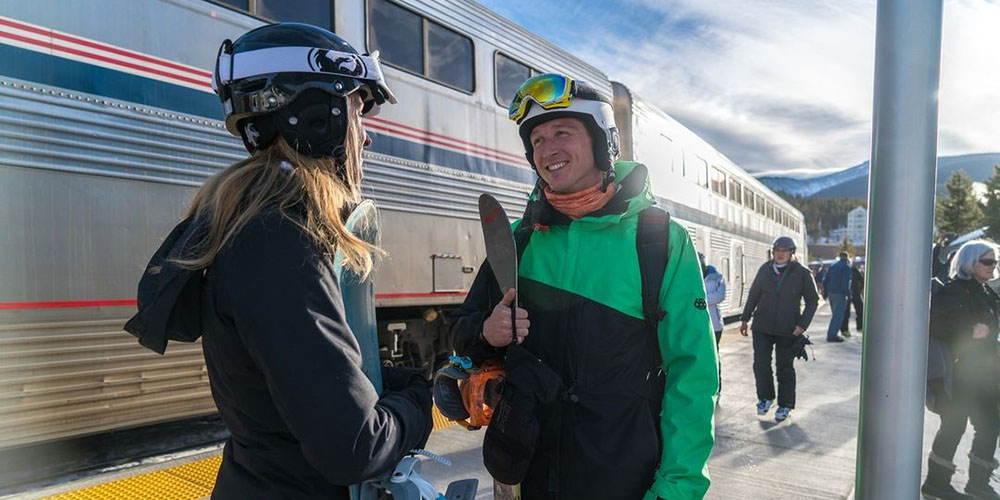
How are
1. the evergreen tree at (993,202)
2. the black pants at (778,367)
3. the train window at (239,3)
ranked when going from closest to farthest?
the train window at (239,3), the black pants at (778,367), the evergreen tree at (993,202)

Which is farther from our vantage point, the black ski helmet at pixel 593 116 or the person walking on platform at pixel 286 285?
the black ski helmet at pixel 593 116

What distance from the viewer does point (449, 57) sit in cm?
661

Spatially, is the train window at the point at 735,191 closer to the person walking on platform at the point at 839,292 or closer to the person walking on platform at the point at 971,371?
the person walking on platform at the point at 839,292

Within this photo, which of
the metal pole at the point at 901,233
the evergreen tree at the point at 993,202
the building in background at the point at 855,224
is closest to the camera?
the metal pole at the point at 901,233

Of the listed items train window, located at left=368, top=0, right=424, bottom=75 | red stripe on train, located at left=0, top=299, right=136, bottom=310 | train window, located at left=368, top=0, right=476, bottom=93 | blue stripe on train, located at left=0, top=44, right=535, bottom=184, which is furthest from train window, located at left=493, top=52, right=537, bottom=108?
red stripe on train, located at left=0, top=299, right=136, bottom=310

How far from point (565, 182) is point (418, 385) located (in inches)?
40.0

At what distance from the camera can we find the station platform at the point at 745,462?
3920 millimetres

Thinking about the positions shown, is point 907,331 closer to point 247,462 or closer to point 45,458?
point 247,462

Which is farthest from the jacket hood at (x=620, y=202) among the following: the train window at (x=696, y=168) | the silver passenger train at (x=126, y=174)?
the train window at (x=696, y=168)

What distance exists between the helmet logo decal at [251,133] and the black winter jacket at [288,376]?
0.34m

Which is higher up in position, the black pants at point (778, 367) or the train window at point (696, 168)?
the train window at point (696, 168)

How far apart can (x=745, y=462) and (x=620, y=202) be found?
11.9ft

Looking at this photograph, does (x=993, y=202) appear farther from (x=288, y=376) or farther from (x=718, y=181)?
(x=288, y=376)

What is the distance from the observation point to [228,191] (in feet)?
4.49
